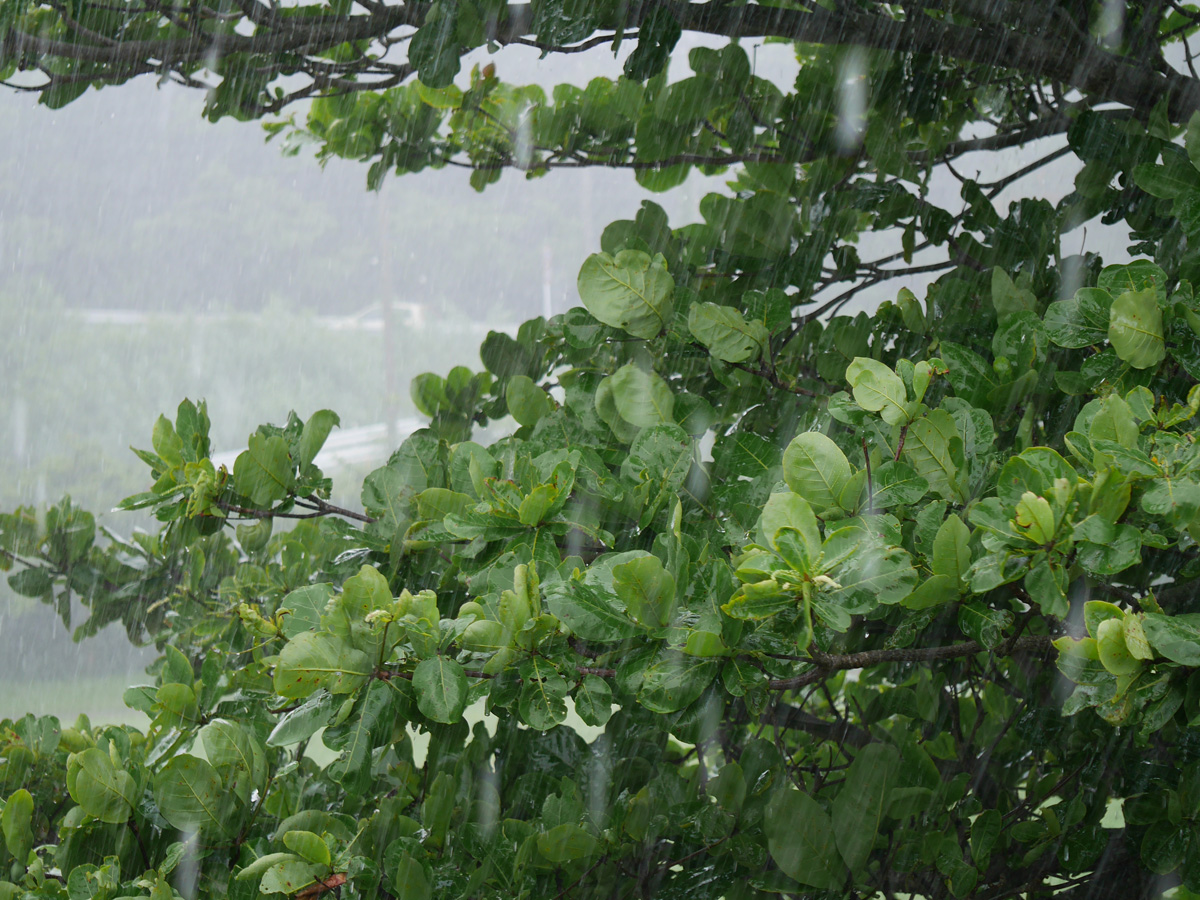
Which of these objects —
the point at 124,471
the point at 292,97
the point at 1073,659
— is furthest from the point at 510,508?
the point at 124,471

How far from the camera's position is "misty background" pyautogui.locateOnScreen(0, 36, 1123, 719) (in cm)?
835

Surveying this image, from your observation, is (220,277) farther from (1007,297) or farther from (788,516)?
(788,516)

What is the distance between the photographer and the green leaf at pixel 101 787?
669 mm

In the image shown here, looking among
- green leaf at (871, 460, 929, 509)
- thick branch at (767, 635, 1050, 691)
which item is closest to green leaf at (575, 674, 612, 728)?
thick branch at (767, 635, 1050, 691)

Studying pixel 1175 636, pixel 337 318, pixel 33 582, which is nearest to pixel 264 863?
pixel 1175 636

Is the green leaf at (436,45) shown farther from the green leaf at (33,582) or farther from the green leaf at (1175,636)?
the green leaf at (33,582)

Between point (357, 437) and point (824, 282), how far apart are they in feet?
26.5

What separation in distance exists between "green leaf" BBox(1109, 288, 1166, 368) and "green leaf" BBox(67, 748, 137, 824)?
0.80 metres

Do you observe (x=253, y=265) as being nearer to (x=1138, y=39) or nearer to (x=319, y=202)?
(x=319, y=202)

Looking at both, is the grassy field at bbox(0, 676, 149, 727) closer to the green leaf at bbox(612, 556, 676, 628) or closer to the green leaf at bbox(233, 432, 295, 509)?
the green leaf at bbox(233, 432, 295, 509)

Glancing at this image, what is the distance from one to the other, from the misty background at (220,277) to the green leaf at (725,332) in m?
6.74

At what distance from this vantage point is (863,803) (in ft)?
2.48

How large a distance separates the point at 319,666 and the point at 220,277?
1059 centimetres

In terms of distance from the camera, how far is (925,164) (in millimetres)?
1166
